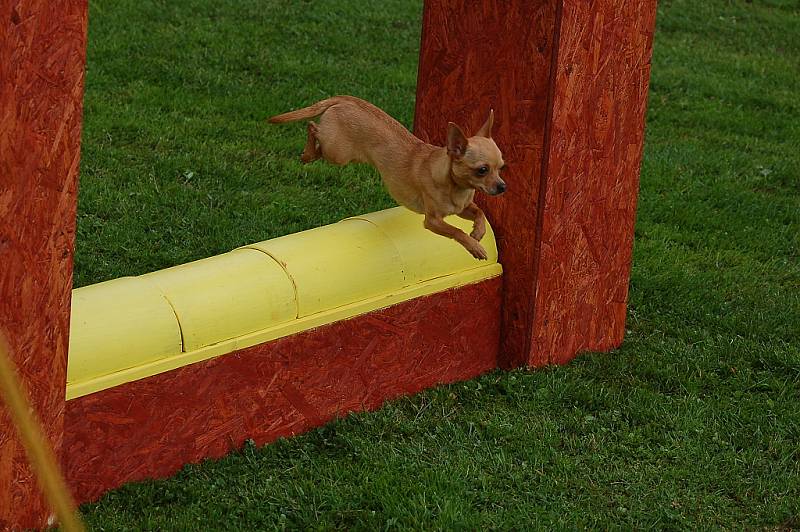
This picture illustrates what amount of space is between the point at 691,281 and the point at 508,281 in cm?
181

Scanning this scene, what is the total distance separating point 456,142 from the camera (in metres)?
5.08

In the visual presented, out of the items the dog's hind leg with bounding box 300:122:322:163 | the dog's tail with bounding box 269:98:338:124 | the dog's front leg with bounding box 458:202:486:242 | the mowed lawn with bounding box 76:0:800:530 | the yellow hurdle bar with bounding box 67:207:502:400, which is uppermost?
the dog's tail with bounding box 269:98:338:124

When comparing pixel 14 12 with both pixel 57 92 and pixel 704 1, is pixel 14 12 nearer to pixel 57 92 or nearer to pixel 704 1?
pixel 57 92

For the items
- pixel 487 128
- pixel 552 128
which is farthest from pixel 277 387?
pixel 552 128

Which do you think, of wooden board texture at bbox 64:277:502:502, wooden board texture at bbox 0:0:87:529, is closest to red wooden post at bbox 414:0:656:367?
wooden board texture at bbox 64:277:502:502

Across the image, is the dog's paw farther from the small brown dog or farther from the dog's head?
the dog's head

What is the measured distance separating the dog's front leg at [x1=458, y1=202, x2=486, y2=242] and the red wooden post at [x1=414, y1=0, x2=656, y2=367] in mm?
384

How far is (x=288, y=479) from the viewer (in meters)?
4.98

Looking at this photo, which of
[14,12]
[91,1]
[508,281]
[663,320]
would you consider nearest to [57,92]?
[14,12]

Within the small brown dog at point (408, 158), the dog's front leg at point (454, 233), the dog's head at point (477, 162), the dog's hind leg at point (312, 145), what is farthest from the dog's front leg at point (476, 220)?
the dog's hind leg at point (312, 145)

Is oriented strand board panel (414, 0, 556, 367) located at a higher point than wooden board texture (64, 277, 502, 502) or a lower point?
higher

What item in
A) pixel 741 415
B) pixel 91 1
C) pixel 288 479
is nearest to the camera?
pixel 288 479

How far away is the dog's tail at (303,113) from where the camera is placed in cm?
541

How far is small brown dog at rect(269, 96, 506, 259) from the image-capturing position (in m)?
5.24
